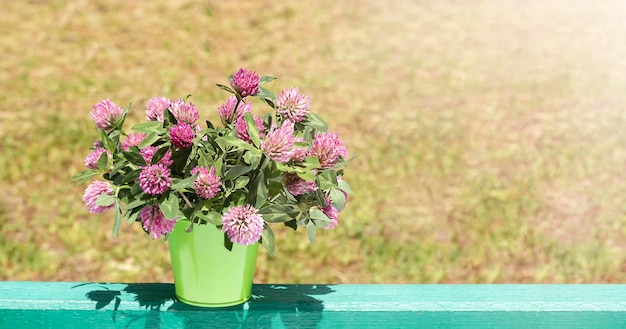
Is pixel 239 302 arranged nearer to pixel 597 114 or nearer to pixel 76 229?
pixel 76 229

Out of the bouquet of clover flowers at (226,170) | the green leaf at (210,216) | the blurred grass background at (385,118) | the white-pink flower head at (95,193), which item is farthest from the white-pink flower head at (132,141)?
the blurred grass background at (385,118)

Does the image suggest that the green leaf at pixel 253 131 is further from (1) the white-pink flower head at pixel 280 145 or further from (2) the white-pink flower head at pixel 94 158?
(2) the white-pink flower head at pixel 94 158

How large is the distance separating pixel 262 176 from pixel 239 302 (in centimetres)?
32

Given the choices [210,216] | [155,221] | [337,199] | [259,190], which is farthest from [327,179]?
[155,221]

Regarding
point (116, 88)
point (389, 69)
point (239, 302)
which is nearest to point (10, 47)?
point (116, 88)

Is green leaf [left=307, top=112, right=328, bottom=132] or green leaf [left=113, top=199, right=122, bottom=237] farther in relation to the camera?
green leaf [left=307, top=112, right=328, bottom=132]

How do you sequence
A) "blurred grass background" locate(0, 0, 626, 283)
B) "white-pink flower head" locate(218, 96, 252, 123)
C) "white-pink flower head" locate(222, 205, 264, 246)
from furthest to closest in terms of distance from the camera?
"blurred grass background" locate(0, 0, 626, 283)
"white-pink flower head" locate(218, 96, 252, 123)
"white-pink flower head" locate(222, 205, 264, 246)

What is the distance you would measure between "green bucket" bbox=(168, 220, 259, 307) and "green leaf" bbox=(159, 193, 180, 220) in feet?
0.29

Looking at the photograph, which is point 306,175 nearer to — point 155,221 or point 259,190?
point 259,190

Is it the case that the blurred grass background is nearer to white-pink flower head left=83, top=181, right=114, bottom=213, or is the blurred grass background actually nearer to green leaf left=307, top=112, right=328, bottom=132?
green leaf left=307, top=112, right=328, bottom=132

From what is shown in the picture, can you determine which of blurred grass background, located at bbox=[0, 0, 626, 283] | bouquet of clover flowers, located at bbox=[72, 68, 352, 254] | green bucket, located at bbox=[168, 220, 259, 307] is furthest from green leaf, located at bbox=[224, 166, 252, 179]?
blurred grass background, located at bbox=[0, 0, 626, 283]

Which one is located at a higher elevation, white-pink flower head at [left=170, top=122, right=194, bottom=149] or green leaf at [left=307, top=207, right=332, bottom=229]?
white-pink flower head at [left=170, top=122, right=194, bottom=149]

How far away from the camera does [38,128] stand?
4.82 meters

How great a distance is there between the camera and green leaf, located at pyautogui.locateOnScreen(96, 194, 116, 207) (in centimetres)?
166
